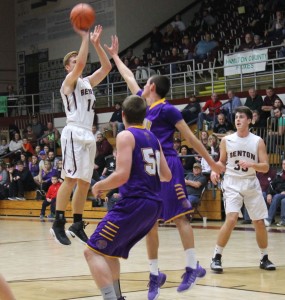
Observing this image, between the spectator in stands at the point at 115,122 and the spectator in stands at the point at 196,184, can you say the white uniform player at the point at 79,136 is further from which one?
the spectator in stands at the point at 115,122

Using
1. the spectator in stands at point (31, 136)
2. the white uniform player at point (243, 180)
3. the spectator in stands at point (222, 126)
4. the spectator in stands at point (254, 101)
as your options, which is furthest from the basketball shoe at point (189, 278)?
the spectator in stands at point (31, 136)

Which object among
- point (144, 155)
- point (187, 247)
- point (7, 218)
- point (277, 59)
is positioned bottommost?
point (7, 218)

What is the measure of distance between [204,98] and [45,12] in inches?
437

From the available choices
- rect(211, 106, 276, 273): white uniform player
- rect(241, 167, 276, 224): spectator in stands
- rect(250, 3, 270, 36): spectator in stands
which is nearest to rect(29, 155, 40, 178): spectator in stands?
rect(241, 167, 276, 224): spectator in stands

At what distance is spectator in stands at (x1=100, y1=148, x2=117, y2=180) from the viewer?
16.8 metres

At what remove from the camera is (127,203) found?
5.11 meters

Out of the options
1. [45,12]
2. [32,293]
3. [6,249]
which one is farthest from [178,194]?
[45,12]

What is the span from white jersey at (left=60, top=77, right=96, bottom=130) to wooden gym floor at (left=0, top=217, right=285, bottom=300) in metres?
1.72

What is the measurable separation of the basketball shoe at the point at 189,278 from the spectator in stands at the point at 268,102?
1027cm

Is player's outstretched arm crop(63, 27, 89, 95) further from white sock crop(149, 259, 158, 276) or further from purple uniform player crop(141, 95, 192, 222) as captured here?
white sock crop(149, 259, 158, 276)

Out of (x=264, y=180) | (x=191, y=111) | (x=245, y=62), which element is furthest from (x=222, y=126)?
(x=245, y=62)

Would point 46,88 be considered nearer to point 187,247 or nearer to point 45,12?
point 45,12

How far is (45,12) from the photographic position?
28125 millimetres

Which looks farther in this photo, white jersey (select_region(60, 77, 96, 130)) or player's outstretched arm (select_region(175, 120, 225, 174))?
white jersey (select_region(60, 77, 96, 130))
